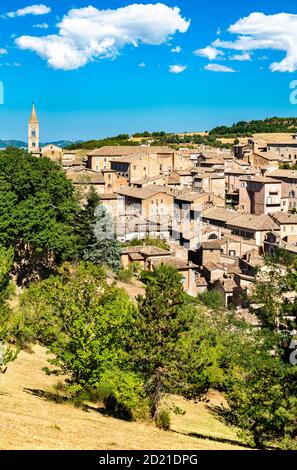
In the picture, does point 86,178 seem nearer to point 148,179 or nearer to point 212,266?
point 148,179

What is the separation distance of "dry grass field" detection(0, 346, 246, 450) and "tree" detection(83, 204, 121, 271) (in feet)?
67.9

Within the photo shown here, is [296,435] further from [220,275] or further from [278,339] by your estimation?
[220,275]

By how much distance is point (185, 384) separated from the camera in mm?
18203

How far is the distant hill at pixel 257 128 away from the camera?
6068 inches

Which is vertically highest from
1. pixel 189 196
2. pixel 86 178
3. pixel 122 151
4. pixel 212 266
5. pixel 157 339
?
pixel 122 151

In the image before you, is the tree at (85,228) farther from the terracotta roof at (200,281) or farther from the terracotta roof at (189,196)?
the terracotta roof at (189,196)

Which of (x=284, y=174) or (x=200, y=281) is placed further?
(x=284, y=174)

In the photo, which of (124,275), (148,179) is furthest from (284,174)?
(124,275)

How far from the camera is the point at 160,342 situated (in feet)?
58.8

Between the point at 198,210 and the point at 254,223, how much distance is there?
7.41 metres

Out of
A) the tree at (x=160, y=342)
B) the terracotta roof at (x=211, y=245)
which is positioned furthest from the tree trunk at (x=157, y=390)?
the terracotta roof at (x=211, y=245)

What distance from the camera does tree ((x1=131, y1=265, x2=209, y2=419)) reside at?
58.5 ft

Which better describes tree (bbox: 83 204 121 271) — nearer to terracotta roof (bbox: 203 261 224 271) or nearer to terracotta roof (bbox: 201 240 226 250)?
terracotta roof (bbox: 203 261 224 271)

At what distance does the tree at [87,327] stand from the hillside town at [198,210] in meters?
25.3
